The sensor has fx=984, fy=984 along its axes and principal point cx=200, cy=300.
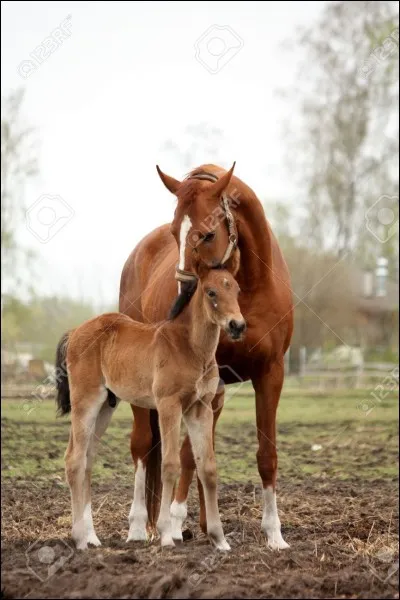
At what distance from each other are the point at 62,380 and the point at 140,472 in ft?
3.53

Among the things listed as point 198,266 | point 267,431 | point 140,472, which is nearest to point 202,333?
point 198,266

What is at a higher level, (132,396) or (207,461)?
(132,396)

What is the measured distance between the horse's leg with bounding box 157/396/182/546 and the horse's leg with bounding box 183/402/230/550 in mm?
148

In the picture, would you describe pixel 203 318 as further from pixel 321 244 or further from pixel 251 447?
pixel 321 244

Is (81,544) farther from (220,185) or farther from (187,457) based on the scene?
(220,185)

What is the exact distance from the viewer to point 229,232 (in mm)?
6555

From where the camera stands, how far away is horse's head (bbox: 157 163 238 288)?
626 cm

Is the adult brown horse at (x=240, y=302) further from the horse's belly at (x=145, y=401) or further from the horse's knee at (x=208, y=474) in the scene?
the horse's knee at (x=208, y=474)

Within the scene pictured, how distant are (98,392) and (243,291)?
1365 mm

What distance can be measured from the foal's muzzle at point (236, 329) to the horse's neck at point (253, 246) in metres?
1.48

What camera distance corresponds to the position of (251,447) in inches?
574

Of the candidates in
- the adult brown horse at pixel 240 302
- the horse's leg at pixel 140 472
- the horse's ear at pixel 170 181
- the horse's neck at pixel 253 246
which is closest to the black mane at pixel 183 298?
the adult brown horse at pixel 240 302

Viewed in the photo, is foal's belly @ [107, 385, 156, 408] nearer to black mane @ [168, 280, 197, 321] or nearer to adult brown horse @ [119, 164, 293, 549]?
adult brown horse @ [119, 164, 293, 549]

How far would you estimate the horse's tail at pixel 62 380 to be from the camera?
7.28 meters
